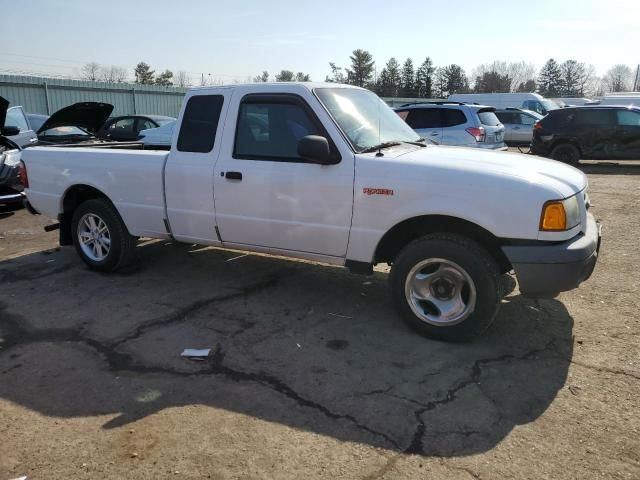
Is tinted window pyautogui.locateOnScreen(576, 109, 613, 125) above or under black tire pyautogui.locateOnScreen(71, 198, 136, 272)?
above

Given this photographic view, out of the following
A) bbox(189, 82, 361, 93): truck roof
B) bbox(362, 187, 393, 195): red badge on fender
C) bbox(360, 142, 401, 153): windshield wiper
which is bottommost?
bbox(362, 187, 393, 195): red badge on fender

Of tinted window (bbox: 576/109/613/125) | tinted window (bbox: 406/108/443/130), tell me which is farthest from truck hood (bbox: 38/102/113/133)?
tinted window (bbox: 576/109/613/125)

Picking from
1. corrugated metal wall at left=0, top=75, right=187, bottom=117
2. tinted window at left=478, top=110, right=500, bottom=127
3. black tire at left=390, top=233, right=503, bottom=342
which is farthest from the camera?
corrugated metal wall at left=0, top=75, right=187, bottom=117

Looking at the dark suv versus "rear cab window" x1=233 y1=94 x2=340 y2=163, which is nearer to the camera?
"rear cab window" x1=233 y1=94 x2=340 y2=163

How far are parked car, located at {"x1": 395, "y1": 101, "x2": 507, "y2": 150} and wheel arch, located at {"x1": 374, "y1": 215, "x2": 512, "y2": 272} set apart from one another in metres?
7.92

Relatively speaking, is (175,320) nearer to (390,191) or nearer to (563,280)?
(390,191)

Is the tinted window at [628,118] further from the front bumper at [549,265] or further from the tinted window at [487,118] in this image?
the front bumper at [549,265]

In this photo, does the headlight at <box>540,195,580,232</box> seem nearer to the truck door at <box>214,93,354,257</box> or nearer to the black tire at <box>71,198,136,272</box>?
the truck door at <box>214,93,354,257</box>

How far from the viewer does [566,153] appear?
50.8 feet

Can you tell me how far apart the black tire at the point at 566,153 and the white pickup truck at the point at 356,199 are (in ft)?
39.2

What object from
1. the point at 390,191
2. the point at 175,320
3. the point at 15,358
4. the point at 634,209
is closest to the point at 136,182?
the point at 175,320

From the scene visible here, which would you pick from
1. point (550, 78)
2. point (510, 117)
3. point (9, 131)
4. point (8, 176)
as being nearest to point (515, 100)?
point (510, 117)

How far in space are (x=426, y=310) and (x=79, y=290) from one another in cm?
349

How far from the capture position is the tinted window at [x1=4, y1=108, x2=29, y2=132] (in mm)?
10508
